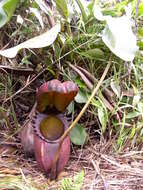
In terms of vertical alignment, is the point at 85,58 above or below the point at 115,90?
above

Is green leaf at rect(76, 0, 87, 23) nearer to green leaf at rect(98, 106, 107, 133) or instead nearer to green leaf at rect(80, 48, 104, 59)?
green leaf at rect(80, 48, 104, 59)

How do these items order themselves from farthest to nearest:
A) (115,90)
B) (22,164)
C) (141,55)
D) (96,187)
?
(141,55) < (115,90) < (22,164) < (96,187)

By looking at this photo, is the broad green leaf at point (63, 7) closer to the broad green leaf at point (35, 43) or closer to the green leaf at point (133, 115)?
the broad green leaf at point (35, 43)

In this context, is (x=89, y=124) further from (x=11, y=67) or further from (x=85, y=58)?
(x=11, y=67)

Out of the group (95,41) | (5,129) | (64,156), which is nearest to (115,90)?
(95,41)

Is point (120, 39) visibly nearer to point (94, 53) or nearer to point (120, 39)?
point (120, 39)

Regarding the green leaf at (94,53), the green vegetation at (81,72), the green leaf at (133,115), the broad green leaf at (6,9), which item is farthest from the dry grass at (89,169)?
the broad green leaf at (6,9)
